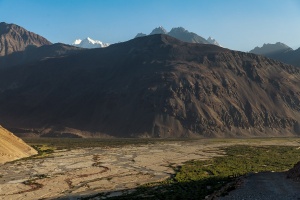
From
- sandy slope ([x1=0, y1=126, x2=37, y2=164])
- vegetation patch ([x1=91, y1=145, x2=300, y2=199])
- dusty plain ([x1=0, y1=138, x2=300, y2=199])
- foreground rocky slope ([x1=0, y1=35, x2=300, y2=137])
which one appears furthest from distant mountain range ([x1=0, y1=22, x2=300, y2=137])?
vegetation patch ([x1=91, y1=145, x2=300, y2=199])

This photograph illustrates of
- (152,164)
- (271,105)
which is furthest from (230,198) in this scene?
(271,105)

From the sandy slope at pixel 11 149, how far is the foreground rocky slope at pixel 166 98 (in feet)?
214

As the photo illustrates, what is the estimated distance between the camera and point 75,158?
225ft

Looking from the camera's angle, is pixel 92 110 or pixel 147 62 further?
pixel 147 62

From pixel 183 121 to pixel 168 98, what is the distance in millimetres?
13643

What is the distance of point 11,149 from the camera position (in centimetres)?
6725

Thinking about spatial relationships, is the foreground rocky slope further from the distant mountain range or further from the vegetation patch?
the vegetation patch

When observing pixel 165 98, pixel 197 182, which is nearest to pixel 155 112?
pixel 165 98

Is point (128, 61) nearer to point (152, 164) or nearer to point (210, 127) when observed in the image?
point (210, 127)

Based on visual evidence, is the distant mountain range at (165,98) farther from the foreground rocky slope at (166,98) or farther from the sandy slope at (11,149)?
the sandy slope at (11,149)

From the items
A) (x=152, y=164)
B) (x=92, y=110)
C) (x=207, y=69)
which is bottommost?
(x=152, y=164)

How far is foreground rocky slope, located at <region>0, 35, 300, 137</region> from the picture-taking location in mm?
145750

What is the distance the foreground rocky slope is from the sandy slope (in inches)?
2562

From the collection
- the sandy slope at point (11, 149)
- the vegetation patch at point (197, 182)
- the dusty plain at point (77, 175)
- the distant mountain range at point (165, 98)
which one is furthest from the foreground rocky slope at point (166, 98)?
the vegetation patch at point (197, 182)
